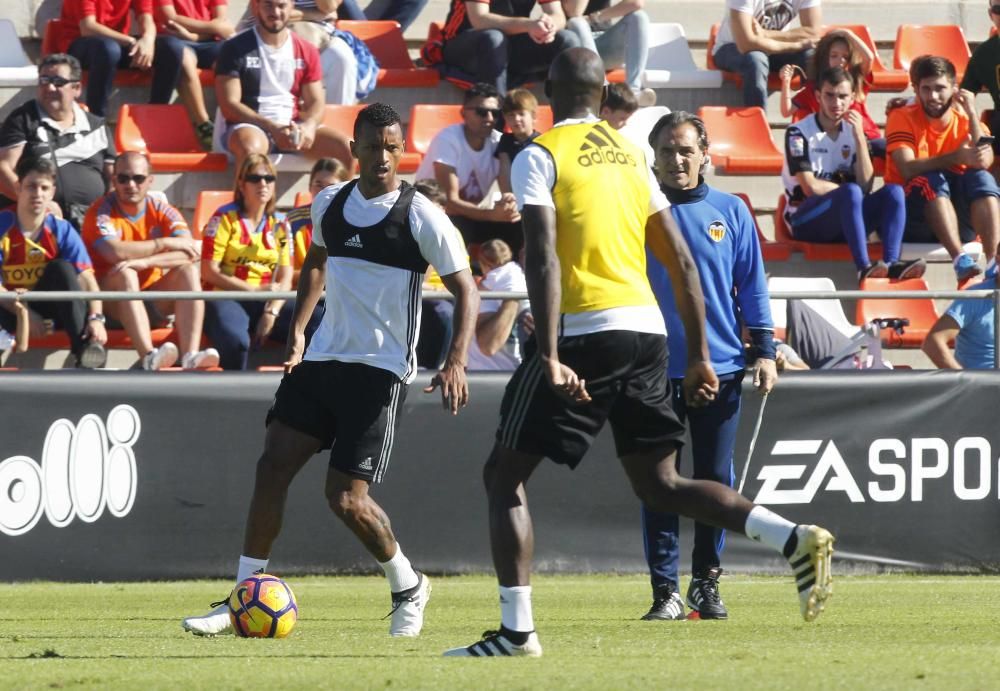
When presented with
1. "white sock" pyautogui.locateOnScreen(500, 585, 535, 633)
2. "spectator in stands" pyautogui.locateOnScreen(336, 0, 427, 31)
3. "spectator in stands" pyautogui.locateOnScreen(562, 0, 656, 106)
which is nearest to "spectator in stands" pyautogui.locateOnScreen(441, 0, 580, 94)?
"spectator in stands" pyautogui.locateOnScreen(562, 0, 656, 106)

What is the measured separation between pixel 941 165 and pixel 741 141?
1.96 m

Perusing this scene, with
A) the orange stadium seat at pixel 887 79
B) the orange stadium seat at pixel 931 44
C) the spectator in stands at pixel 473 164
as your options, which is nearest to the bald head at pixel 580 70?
the spectator in stands at pixel 473 164

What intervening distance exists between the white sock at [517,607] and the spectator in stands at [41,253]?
5884 millimetres

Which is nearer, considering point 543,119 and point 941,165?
point 941,165

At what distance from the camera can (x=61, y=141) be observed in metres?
12.6

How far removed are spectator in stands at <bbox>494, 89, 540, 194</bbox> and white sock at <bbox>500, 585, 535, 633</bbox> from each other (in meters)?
7.17

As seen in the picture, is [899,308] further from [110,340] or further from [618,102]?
[110,340]

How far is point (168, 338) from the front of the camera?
11.4m

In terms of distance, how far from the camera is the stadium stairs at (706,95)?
13.6 meters

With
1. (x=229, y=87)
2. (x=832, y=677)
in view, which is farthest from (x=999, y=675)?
(x=229, y=87)

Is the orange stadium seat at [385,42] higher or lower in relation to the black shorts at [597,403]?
lower

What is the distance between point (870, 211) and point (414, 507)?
17.0ft

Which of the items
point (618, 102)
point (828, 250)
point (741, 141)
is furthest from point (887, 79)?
point (618, 102)

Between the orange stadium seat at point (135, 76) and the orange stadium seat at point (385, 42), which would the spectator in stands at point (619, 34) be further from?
the orange stadium seat at point (135, 76)
